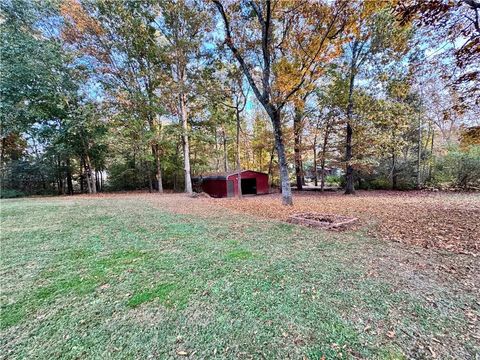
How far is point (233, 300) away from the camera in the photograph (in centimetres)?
231

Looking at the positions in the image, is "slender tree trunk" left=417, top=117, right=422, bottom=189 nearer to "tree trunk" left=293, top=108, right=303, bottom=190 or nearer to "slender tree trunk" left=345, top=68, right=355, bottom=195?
"slender tree trunk" left=345, top=68, right=355, bottom=195

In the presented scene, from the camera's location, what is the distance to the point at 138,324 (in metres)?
1.96

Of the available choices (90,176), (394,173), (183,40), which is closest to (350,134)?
(394,173)

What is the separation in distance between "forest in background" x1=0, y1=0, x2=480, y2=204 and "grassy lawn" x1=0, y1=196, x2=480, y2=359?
5.15 meters

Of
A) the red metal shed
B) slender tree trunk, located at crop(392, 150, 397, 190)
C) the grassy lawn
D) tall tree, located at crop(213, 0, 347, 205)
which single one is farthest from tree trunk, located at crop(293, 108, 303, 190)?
the grassy lawn

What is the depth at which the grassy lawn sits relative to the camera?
1707mm

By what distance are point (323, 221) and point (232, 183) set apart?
34.8 ft

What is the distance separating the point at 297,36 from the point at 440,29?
403 centimetres

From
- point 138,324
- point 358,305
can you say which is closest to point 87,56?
point 138,324

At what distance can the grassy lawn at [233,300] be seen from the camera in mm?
1707

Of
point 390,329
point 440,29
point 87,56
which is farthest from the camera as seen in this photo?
point 87,56

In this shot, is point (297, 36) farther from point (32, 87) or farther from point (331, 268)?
point (32, 87)

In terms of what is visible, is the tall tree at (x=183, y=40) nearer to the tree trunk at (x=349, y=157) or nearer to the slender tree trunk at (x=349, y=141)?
the slender tree trunk at (x=349, y=141)

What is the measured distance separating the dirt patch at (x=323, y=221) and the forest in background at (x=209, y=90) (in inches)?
98.4
